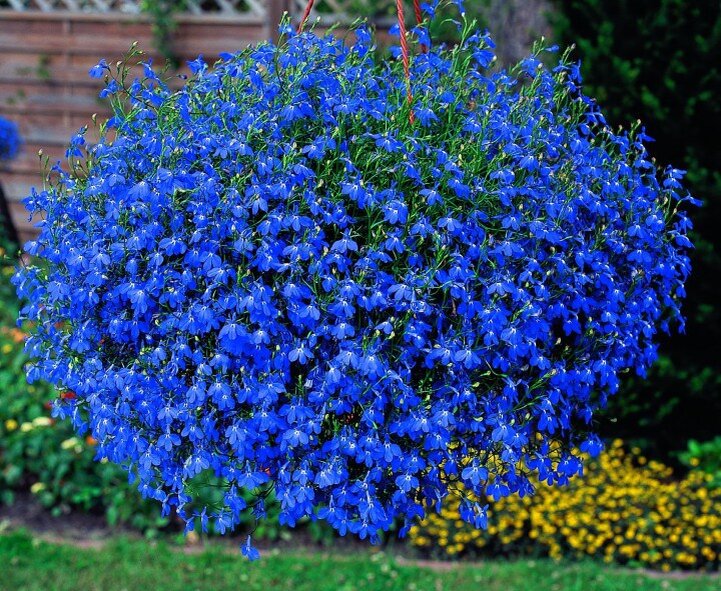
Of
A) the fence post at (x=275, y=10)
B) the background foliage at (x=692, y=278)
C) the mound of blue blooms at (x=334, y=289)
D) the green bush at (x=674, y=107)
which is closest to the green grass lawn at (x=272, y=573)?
the background foliage at (x=692, y=278)

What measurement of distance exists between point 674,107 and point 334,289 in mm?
3036

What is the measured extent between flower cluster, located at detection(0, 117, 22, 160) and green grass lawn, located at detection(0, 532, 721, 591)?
233 centimetres

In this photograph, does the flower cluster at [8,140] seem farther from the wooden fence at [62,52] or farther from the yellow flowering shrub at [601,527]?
the yellow flowering shrub at [601,527]

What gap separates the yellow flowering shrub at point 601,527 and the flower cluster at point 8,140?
10.3 feet

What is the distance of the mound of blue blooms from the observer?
159 cm

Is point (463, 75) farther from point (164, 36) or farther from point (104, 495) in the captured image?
point (164, 36)

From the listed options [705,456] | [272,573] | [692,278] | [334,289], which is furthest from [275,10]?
[334,289]

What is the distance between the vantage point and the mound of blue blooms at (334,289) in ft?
5.23

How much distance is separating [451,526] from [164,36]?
3.54m

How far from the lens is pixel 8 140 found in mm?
5117

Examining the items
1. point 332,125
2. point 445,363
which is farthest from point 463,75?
point 445,363

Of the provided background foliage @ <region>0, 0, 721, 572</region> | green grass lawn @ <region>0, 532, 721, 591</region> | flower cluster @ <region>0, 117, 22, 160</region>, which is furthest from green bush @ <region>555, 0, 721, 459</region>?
flower cluster @ <region>0, 117, 22, 160</region>

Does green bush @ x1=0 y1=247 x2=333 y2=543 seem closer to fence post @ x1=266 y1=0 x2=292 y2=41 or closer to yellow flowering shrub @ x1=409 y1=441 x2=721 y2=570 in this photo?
yellow flowering shrub @ x1=409 y1=441 x2=721 y2=570

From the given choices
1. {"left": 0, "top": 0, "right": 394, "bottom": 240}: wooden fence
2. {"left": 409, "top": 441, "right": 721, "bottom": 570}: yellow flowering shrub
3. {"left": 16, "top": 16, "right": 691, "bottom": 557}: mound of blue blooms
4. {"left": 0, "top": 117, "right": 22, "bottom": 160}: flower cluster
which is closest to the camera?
{"left": 16, "top": 16, "right": 691, "bottom": 557}: mound of blue blooms
